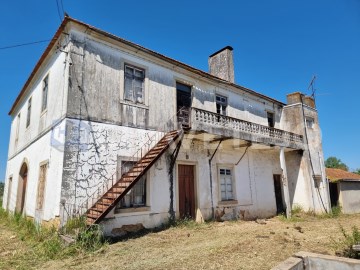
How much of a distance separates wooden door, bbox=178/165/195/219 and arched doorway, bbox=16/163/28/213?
7.35 m

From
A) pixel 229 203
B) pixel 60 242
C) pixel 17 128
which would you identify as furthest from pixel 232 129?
pixel 17 128

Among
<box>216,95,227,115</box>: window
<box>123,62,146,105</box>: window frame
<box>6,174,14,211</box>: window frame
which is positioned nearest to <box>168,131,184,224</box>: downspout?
<box>123,62,146,105</box>: window frame

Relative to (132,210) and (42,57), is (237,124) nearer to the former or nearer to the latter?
(132,210)

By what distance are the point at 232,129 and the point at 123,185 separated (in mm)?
5569

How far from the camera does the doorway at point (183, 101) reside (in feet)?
37.0

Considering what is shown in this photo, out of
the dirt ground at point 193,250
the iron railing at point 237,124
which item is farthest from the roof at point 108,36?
the dirt ground at point 193,250

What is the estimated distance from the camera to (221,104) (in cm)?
1334

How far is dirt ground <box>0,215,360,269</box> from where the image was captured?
554cm

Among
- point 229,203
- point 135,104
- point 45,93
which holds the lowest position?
point 229,203

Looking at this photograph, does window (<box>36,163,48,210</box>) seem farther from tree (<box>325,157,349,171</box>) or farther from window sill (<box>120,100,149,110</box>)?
tree (<box>325,157,349,171</box>)

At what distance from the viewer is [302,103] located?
1641 centimetres

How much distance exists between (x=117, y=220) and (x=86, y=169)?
77.6 inches

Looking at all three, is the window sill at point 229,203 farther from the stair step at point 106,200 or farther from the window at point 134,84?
the window at point 134,84

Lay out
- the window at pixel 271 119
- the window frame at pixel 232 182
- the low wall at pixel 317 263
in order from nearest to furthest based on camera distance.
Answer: the low wall at pixel 317 263
the window frame at pixel 232 182
the window at pixel 271 119
